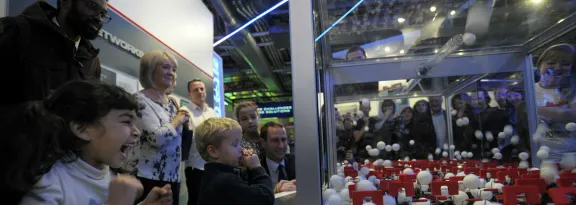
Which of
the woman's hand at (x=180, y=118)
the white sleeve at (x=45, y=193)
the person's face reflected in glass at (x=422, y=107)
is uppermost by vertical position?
the person's face reflected in glass at (x=422, y=107)

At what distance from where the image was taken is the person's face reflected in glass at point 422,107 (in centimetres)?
186

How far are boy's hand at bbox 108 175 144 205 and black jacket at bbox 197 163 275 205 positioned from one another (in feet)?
1.15

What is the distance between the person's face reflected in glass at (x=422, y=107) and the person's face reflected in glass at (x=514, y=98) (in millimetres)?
355

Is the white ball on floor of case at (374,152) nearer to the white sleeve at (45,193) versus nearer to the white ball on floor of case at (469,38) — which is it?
the white ball on floor of case at (469,38)

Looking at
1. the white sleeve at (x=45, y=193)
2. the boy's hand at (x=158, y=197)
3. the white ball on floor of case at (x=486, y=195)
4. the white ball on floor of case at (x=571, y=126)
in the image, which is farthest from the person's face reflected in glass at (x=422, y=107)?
the white sleeve at (x=45, y=193)

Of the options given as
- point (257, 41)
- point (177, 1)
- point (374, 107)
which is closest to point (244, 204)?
point (374, 107)

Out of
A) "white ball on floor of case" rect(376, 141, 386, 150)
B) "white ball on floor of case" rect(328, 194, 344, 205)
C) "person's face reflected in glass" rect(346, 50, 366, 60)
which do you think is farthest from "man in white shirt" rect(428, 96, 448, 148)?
"white ball on floor of case" rect(328, 194, 344, 205)

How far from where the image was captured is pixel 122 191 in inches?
27.3

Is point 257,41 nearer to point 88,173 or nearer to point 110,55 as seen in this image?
point 110,55

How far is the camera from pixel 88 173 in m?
0.70

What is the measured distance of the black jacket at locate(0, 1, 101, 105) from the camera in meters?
0.94

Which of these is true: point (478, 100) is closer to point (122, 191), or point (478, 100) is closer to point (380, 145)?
point (380, 145)

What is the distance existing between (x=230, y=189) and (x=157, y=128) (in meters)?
0.41

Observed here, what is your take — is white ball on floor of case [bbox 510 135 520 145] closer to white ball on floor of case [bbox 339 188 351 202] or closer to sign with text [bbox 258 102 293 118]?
white ball on floor of case [bbox 339 188 351 202]
